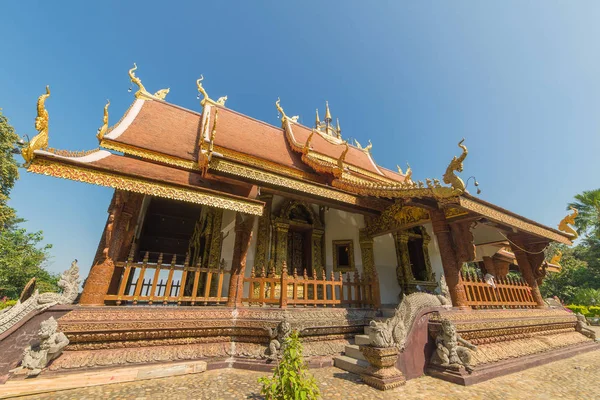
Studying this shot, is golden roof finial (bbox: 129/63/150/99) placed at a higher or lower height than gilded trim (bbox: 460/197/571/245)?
higher

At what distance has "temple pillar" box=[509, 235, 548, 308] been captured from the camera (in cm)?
648

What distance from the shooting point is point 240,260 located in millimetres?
4672

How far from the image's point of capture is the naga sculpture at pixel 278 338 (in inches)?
152

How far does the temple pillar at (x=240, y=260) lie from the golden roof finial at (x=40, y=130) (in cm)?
303

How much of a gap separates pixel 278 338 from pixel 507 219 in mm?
5036

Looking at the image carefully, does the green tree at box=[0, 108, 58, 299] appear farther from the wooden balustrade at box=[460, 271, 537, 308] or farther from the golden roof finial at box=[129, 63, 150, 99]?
the wooden balustrade at box=[460, 271, 537, 308]

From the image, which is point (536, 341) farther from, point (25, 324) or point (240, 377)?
point (25, 324)

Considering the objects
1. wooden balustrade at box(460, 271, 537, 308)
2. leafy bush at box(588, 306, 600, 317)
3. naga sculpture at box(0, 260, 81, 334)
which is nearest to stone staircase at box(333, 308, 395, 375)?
wooden balustrade at box(460, 271, 537, 308)

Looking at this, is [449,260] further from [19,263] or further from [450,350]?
[19,263]

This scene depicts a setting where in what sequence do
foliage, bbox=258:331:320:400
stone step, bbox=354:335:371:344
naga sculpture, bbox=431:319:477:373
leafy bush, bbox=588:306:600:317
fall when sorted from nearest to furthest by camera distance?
foliage, bbox=258:331:320:400
naga sculpture, bbox=431:319:477:373
stone step, bbox=354:335:371:344
leafy bush, bbox=588:306:600:317

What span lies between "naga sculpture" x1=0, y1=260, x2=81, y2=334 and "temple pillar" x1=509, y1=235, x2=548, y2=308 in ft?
30.5

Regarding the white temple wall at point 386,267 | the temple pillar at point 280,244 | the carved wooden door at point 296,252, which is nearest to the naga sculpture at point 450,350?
the white temple wall at point 386,267

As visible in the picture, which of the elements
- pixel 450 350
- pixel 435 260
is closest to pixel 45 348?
pixel 450 350

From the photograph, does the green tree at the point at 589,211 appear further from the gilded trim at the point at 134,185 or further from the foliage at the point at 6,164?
the foliage at the point at 6,164
